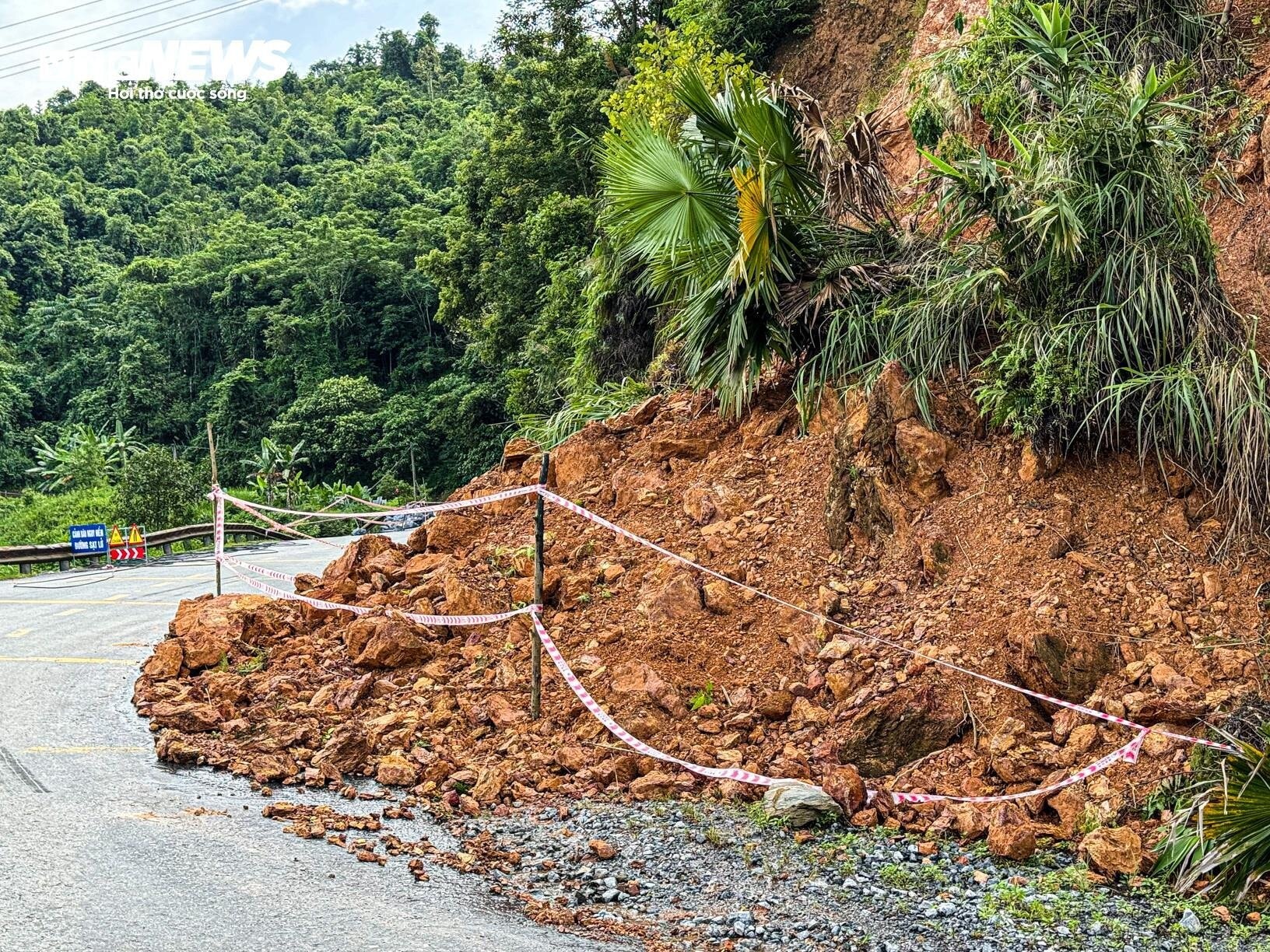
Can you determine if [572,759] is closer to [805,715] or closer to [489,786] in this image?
[489,786]

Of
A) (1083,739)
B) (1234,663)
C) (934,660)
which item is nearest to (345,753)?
(934,660)

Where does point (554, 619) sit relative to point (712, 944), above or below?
above

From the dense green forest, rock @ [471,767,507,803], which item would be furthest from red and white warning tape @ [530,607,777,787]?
the dense green forest

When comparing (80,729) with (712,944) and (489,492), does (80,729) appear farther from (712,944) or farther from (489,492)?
(712,944)

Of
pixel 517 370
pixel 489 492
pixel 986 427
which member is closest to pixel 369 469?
pixel 517 370

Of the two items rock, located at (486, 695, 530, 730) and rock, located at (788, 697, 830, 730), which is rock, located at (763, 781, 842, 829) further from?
rock, located at (486, 695, 530, 730)

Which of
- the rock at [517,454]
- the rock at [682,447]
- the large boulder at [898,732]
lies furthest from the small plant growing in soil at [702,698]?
the rock at [517,454]

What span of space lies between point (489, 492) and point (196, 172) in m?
73.3

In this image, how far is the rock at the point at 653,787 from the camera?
19.6 ft

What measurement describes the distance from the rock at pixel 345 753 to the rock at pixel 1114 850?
407 cm

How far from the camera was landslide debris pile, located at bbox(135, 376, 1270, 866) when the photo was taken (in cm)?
586

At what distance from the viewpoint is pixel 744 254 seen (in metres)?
8.04

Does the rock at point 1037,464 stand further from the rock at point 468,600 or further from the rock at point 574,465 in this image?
the rock at point 468,600

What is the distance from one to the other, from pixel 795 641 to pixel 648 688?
1028 millimetres
